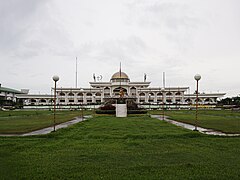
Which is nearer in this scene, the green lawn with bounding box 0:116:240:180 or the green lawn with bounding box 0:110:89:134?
the green lawn with bounding box 0:116:240:180

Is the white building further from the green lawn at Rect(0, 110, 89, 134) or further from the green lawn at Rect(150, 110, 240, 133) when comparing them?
the green lawn at Rect(0, 110, 89, 134)

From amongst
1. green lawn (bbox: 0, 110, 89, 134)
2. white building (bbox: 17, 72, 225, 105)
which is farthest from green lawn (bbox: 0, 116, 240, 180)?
white building (bbox: 17, 72, 225, 105)

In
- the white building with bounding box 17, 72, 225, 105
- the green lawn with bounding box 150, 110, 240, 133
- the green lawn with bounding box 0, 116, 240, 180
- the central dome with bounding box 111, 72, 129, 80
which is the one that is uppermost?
the central dome with bounding box 111, 72, 129, 80

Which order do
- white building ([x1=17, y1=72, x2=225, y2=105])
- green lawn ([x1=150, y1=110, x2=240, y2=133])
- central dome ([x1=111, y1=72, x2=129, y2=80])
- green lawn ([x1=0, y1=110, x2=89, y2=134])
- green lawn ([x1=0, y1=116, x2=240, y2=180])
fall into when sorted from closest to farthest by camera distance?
green lawn ([x1=0, y1=116, x2=240, y2=180])
green lawn ([x1=0, y1=110, x2=89, y2=134])
green lawn ([x1=150, y1=110, x2=240, y2=133])
white building ([x1=17, y1=72, x2=225, y2=105])
central dome ([x1=111, y1=72, x2=129, y2=80])

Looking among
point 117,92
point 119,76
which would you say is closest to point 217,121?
point 119,76

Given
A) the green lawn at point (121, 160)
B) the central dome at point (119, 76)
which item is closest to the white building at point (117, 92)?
the central dome at point (119, 76)

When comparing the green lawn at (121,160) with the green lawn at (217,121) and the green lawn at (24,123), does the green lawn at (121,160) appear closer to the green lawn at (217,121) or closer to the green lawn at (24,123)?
the green lawn at (24,123)

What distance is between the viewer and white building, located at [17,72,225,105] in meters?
89.1

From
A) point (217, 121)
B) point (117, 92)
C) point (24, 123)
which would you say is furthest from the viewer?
point (117, 92)

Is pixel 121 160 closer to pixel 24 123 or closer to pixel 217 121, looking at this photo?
pixel 24 123

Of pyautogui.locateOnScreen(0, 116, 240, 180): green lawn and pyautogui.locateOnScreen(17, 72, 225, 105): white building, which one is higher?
pyautogui.locateOnScreen(17, 72, 225, 105): white building

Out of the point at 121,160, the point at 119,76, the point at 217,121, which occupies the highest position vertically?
the point at 119,76

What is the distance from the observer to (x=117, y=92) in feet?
298

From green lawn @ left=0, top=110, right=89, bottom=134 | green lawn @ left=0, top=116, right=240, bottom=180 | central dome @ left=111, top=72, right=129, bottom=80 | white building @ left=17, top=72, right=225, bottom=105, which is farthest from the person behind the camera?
central dome @ left=111, top=72, right=129, bottom=80
